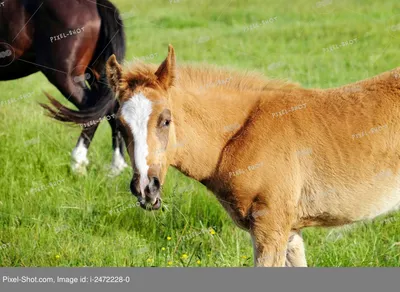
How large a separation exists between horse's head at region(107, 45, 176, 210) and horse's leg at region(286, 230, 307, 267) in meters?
1.14

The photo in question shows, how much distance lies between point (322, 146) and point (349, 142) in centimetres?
20

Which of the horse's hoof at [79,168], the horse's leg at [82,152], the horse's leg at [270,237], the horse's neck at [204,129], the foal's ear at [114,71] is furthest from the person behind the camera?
the horse's leg at [82,152]

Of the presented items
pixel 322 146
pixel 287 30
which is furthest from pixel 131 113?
pixel 287 30

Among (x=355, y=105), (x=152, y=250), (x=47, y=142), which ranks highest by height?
(x=355, y=105)

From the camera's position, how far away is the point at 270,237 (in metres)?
4.82

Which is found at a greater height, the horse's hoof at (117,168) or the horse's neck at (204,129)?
the horse's neck at (204,129)

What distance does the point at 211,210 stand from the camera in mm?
6578

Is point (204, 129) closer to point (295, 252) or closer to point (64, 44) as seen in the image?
point (295, 252)

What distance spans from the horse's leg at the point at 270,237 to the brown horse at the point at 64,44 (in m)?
3.91

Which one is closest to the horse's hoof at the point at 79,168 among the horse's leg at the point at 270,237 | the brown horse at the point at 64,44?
the brown horse at the point at 64,44

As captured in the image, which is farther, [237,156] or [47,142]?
[47,142]

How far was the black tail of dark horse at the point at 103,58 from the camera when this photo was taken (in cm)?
838

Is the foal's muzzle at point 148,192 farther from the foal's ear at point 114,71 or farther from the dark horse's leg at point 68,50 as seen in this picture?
the dark horse's leg at point 68,50

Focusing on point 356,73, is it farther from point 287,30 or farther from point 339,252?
point 339,252
